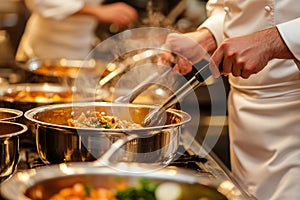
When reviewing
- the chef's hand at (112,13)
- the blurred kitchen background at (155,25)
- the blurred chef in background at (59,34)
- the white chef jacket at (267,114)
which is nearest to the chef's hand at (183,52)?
the white chef jacket at (267,114)

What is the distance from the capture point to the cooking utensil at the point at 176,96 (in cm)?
150

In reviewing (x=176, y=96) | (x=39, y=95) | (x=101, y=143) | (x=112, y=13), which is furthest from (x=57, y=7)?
(x=101, y=143)

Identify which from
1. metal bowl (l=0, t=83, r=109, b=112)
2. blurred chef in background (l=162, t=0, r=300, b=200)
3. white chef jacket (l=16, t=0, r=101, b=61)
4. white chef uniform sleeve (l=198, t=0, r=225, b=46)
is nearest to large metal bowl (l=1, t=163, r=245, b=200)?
blurred chef in background (l=162, t=0, r=300, b=200)

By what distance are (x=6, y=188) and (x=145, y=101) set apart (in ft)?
3.04

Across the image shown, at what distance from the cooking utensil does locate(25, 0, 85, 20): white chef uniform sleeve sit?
1743 millimetres

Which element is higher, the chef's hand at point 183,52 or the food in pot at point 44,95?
the chef's hand at point 183,52

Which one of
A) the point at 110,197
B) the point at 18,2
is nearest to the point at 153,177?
the point at 110,197

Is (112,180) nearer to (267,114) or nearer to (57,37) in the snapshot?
(267,114)

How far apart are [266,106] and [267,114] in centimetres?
3

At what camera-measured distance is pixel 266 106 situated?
1.84 metres

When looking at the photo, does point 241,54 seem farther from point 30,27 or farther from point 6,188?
point 30,27

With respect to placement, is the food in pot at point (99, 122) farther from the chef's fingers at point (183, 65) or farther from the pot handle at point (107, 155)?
the chef's fingers at point (183, 65)

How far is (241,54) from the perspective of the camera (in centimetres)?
150

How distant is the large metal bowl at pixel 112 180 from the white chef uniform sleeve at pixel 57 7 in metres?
2.03
